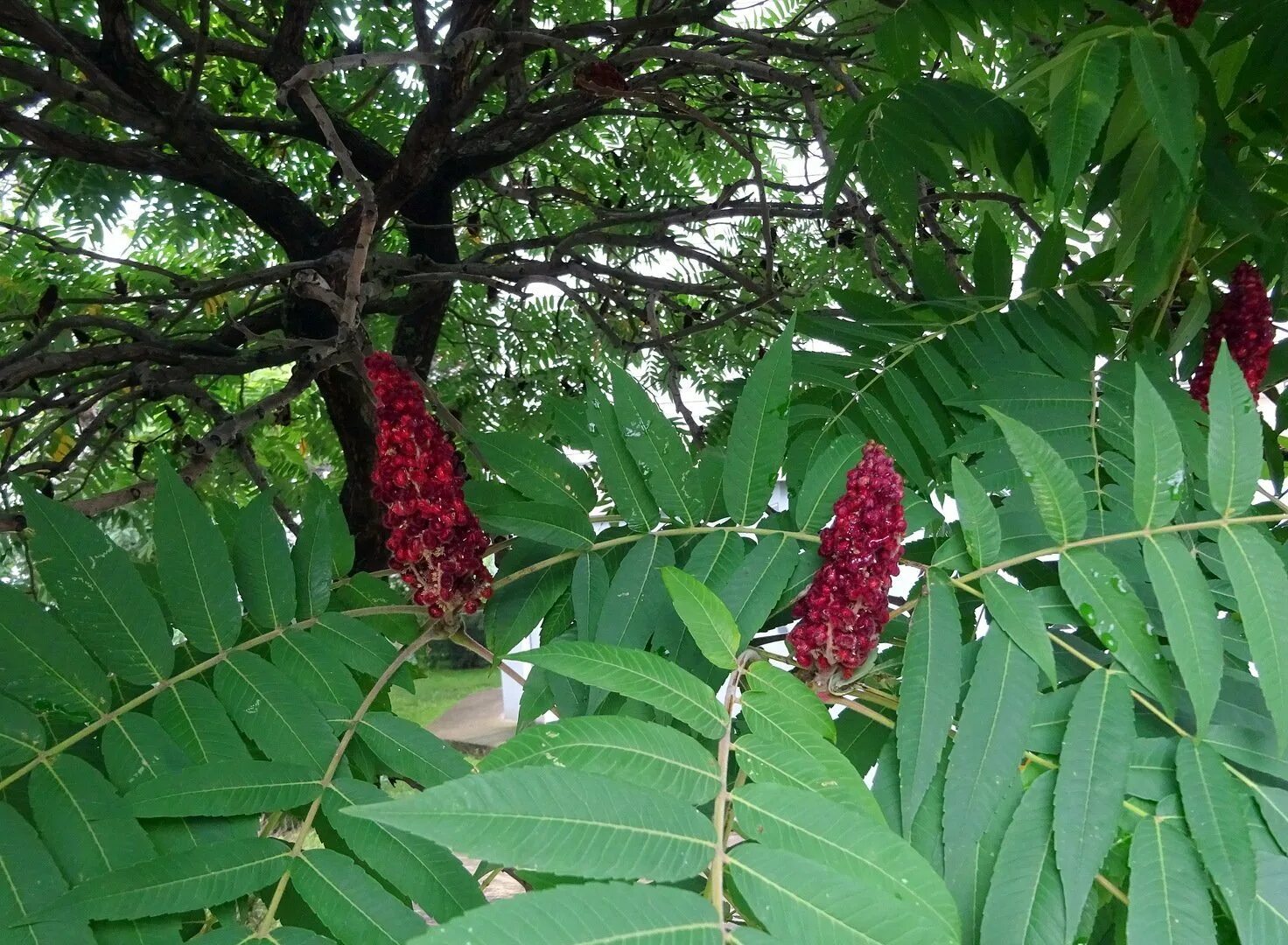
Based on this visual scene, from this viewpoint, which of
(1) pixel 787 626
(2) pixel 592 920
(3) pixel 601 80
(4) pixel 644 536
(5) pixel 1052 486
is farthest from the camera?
(3) pixel 601 80

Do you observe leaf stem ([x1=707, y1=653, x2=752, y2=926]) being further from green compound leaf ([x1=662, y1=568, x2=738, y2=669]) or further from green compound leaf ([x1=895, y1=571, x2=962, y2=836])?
green compound leaf ([x1=895, y1=571, x2=962, y2=836])

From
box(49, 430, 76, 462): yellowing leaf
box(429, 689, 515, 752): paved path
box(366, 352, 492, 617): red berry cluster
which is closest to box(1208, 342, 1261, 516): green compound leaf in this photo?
box(366, 352, 492, 617): red berry cluster

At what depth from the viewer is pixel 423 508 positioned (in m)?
1.05

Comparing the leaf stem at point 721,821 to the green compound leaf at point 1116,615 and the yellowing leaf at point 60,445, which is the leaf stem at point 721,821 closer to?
the green compound leaf at point 1116,615

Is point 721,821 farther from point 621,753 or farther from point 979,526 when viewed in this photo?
point 979,526

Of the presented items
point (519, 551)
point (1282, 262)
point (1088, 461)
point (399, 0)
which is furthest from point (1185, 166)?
point (399, 0)

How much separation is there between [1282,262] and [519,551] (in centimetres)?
131

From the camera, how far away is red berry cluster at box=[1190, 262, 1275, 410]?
1379mm

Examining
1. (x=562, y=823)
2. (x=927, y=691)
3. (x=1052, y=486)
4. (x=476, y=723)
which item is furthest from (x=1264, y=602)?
(x=476, y=723)

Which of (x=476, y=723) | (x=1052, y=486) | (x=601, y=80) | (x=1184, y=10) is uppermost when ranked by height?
(x=601, y=80)

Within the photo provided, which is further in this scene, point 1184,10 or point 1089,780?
point 1184,10

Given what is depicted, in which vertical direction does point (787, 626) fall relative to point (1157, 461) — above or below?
below

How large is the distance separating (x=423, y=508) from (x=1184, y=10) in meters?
1.38

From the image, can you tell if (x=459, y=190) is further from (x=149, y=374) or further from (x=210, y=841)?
(x=210, y=841)
